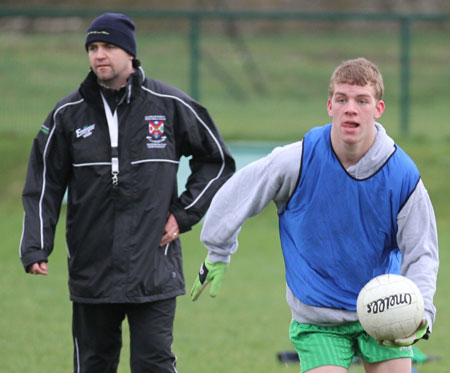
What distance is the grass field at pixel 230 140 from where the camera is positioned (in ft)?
24.2

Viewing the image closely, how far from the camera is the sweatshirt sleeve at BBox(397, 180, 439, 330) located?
4.30m

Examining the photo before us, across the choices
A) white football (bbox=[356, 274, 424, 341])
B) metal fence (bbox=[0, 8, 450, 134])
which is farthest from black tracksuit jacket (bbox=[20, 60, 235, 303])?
metal fence (bbox=[0, 8, 450, 134])

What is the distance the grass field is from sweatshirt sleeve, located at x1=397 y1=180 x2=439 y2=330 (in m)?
2.56

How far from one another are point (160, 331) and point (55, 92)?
1066 centimetres

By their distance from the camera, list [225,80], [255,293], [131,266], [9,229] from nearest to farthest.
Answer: [131,266]
[255,293]
[9,229]
[225,80]

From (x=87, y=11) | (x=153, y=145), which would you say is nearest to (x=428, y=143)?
(x=87, y=11)

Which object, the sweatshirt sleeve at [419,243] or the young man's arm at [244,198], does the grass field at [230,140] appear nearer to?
the young man's arm at [244,198]

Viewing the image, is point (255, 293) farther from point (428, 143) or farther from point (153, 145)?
point (428, 143)

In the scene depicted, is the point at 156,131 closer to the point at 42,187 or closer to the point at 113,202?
the point at 113,202

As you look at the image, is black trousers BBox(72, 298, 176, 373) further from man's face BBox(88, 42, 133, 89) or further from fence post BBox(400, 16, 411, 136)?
fence post BBox(400, 16, 411, 136)

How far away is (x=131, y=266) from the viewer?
16.8ft

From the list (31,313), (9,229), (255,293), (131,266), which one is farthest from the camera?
(9,229)

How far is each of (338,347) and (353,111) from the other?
1138mm

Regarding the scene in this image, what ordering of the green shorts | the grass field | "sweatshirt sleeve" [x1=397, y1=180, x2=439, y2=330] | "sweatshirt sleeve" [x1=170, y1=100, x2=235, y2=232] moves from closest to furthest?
"sweatshirt sleeve" [x1=397, y1=180, x2=439, y2=330], the green shorts, "sweatshirt sleeve" [x1=170, y1=100, x2=235, y2=232], the grass field
